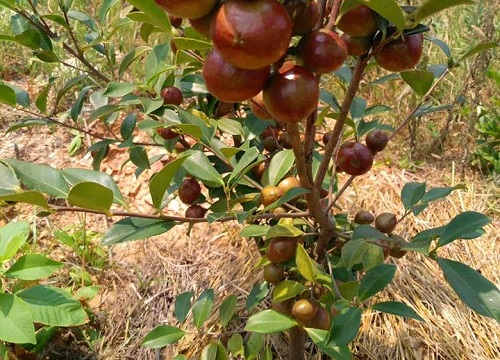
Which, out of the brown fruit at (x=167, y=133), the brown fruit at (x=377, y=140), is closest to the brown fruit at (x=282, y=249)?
the brown fruit at (x=377, y=140)

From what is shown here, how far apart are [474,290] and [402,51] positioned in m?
0.37

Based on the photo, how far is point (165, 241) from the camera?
82.4 inches

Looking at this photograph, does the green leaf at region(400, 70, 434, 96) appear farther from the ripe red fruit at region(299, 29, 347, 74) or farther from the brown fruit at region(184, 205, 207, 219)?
the brown fruit at region(184, 205, 207, 219)

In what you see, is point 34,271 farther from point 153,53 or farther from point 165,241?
point 165,241

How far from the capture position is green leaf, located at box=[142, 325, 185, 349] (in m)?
1.12

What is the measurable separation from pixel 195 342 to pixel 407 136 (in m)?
1.56

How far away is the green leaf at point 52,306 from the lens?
1.19 m

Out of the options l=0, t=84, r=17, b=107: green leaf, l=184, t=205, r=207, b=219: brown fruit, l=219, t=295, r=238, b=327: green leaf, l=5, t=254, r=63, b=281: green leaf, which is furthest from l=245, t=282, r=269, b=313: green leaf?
l=0, t=84, r=17, b=107: green leaf

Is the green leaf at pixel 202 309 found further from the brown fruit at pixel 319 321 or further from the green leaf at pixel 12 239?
the green leaf at pixel 12 239

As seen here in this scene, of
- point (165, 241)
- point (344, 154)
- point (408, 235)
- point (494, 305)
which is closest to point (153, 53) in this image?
point (344, 154)

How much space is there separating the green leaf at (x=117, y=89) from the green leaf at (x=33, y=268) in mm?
476

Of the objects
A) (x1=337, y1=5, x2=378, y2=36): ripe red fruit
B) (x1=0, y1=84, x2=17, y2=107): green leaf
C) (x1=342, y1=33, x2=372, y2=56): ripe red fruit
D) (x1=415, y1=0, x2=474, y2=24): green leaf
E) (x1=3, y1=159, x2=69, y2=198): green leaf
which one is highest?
(x1=415, y1=0, x2=474, y2=24): green leaf

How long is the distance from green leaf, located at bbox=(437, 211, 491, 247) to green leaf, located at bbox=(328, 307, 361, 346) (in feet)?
0.58

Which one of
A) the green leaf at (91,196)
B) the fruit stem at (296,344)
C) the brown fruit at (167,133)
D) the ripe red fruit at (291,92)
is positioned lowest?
the fruit stem at (296,344)
